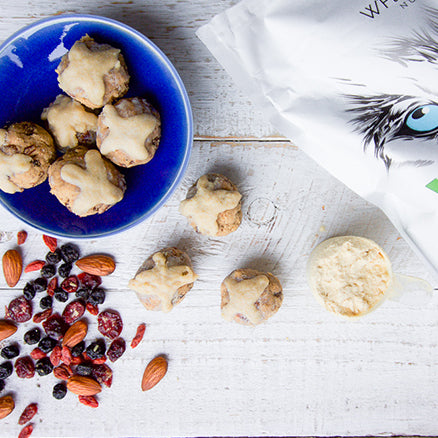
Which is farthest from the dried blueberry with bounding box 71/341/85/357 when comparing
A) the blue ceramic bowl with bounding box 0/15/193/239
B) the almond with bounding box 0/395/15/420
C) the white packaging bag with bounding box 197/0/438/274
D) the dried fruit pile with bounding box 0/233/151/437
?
the white packaging bag with bounding box 197/0/438/274

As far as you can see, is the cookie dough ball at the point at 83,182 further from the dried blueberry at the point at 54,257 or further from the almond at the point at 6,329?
the almond at the point at 6,329

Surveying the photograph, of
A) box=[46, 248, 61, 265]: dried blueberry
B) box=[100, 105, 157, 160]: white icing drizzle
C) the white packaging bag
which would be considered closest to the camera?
the white packaging bag

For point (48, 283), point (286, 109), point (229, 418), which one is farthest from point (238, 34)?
point (229, 418)

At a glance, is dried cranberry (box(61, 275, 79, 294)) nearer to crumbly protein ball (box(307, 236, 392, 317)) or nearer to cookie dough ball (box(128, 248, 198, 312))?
cookie dough ball (box(128, 248, 198, 312))

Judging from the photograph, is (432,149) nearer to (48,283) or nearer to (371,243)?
(371,243)

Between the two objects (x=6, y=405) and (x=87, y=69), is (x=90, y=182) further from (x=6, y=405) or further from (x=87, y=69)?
(x=6, y=405)

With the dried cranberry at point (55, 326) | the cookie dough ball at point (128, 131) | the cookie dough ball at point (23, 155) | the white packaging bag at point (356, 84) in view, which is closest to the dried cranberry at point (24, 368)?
the dried cranberry at point (55, 326)
